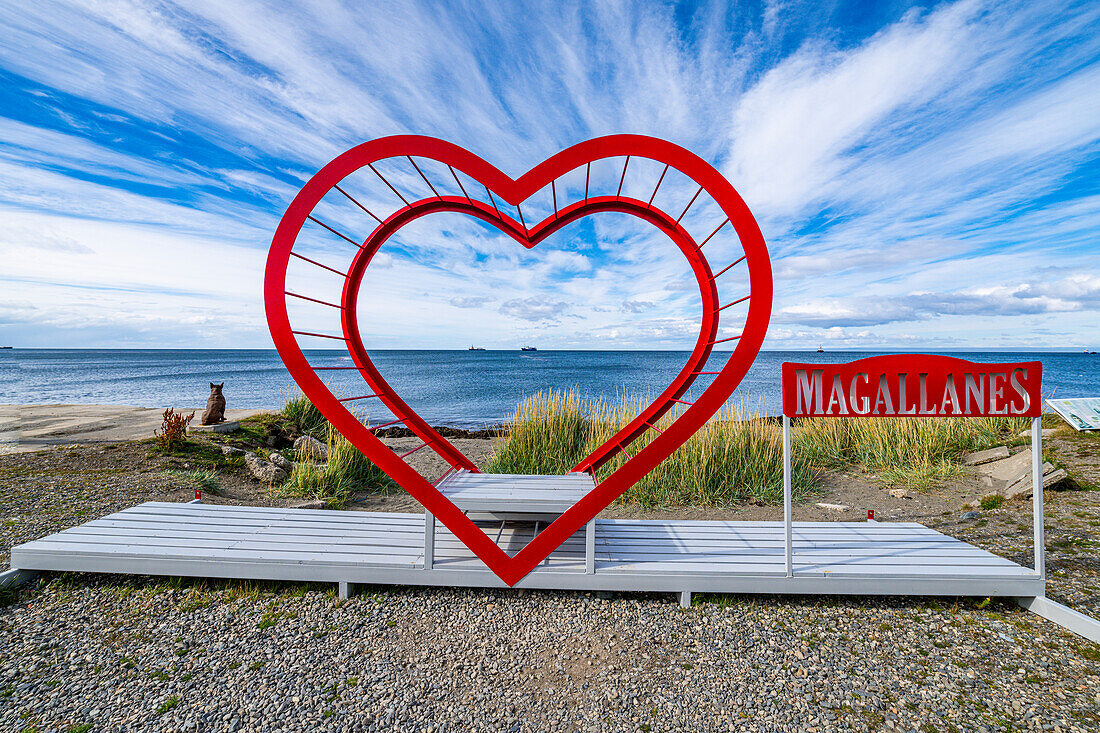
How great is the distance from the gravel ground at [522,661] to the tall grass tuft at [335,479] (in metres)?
2.80

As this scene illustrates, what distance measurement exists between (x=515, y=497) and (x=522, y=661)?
0.97 m

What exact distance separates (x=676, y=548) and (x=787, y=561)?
30.5 inches

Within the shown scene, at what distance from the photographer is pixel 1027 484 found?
5617 millimetres

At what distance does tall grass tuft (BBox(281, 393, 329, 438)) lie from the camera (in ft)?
32.3

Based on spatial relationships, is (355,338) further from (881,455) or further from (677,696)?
(881,455)

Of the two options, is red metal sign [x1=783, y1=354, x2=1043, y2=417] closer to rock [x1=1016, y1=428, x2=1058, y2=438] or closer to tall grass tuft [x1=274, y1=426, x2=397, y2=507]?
tall grass tuft [x1=274, y1=426, x2=397, y2=507]

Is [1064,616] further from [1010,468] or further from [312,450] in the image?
[312,450]

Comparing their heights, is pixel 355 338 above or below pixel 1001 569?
above

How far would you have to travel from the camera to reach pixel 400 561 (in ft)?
11.4

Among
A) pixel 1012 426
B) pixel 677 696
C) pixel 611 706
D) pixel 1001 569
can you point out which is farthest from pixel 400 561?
pixel 1012 426

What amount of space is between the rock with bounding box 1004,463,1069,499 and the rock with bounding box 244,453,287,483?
8850 mm

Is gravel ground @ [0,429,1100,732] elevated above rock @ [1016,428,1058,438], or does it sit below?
below

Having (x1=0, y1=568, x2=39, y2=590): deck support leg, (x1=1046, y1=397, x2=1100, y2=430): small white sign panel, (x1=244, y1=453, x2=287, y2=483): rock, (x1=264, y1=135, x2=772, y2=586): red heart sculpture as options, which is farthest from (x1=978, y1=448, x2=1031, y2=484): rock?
(x1=0, y1=568, x2=39, y2=590): deck support leg

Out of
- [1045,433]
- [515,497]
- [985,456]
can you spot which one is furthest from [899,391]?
[1045,433]
